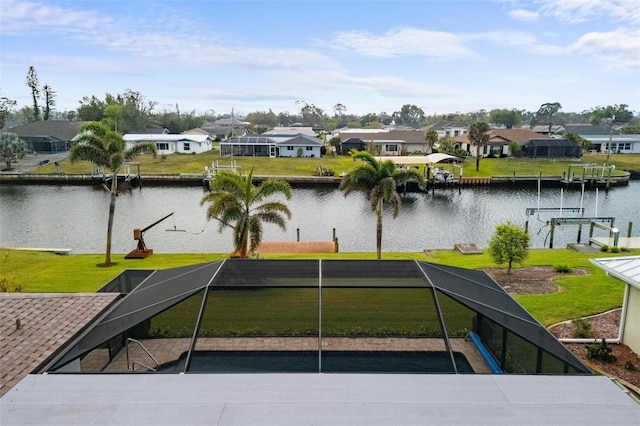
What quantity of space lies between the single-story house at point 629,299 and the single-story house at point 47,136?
221ft

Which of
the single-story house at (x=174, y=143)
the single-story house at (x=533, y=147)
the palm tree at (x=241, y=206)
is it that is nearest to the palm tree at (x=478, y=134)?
the single-story house at (x=533, y=147)

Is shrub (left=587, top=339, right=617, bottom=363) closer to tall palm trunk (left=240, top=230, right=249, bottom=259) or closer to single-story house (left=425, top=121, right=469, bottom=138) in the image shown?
tall palm trunk (left=240, top=230, right=249, bottom=259)

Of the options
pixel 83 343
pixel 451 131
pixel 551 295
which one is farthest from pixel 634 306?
pixel 451 131

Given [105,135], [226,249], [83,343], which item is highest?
[105,135]

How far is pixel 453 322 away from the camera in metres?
9.03

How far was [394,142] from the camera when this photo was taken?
65.0 meters

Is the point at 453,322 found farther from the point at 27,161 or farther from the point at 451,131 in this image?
the point at 451,131

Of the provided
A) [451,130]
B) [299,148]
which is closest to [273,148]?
[299,148]

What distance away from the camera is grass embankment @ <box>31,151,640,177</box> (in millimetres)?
50219

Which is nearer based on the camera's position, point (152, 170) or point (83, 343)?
point (83, 343)

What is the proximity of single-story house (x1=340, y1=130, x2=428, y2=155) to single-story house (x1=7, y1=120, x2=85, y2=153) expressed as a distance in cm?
4036

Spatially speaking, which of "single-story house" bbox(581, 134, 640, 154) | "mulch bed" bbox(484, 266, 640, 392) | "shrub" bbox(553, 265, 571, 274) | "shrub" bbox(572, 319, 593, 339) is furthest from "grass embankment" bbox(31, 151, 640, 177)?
"shrub" bbox(572, 319, 593, 339)

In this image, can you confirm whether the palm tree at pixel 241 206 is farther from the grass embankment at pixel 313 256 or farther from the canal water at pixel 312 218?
the canal water at pixel 312 218

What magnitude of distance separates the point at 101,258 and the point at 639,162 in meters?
64.1
